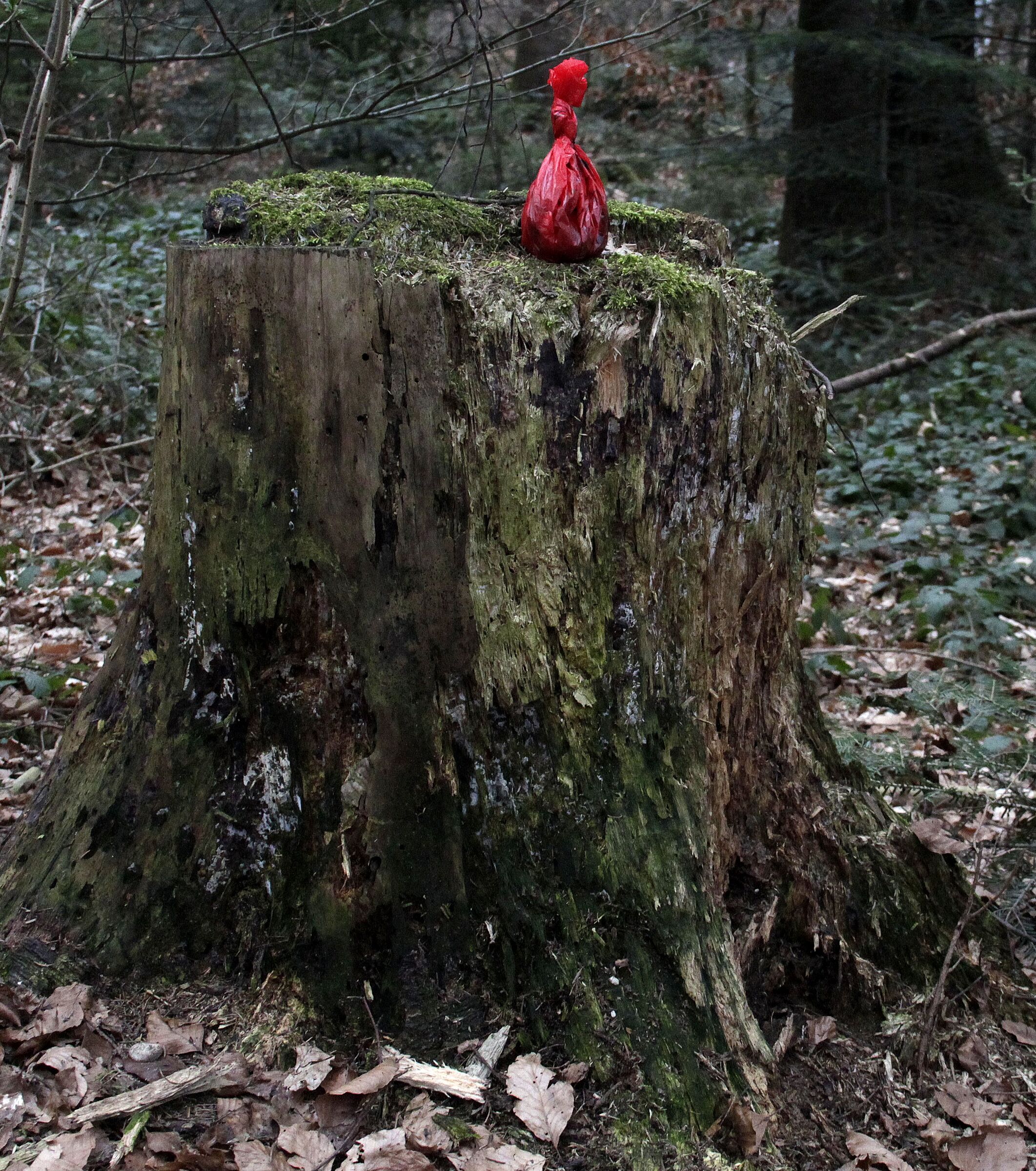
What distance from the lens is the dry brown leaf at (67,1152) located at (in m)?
1.79

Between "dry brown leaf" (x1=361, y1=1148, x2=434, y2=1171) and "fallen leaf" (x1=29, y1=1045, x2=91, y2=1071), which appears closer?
"dry brown leaf" (x1=361, y1=1148, x2=434, y2=1171)

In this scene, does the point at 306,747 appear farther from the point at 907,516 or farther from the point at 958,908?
the point at 907,516

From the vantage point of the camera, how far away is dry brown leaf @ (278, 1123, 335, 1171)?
6.06 feet

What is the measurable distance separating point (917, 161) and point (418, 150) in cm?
557

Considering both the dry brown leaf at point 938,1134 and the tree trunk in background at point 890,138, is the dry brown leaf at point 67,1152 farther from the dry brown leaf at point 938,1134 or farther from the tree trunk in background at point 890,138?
the tree trunk in background at point 890,138

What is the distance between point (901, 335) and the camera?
8.65m

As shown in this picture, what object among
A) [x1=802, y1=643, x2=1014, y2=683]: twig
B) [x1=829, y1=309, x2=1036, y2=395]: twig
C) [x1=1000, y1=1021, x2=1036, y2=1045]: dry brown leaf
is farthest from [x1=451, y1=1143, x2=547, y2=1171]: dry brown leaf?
[x1=829, y1=309, x2=1036, y2=395]: twig

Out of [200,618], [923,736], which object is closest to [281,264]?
[200,618]

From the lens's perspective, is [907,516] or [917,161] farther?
[917,161]

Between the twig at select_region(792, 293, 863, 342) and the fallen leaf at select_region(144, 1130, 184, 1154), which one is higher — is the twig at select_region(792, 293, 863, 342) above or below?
above

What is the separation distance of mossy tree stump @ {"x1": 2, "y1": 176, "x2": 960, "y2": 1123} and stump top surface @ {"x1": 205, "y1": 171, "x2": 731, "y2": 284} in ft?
0.04

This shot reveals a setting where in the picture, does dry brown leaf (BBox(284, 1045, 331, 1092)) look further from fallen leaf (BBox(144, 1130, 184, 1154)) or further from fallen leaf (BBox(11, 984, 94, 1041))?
fallen leaf (BBox(11, 984, 94, 1041))

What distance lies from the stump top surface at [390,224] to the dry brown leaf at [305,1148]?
181 centimetres

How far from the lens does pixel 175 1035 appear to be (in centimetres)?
210
